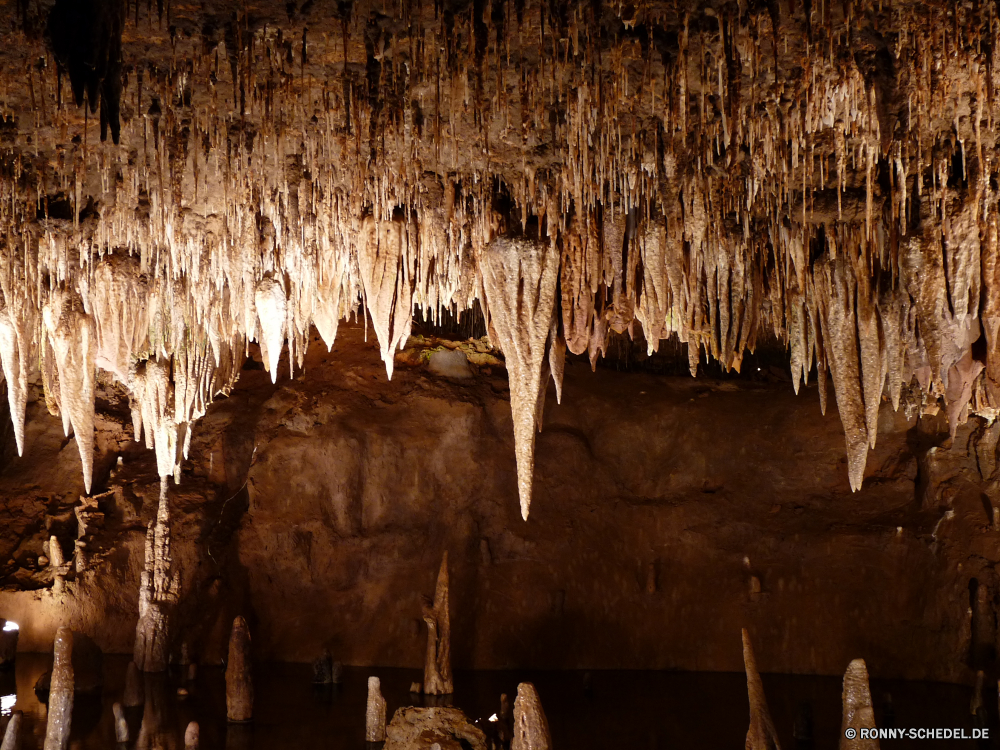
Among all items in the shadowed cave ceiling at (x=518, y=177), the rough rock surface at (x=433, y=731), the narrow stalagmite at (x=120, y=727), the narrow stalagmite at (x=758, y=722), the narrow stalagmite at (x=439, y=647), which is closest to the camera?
the shadowed cave ceiling at (x=518, y=177)

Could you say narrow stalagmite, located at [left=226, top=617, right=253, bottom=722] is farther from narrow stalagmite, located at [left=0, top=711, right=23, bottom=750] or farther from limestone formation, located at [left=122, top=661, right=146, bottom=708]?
narrow stalagmite, located at [left=0, top=711, right=23, bottom=750]

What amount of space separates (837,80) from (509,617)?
10011 millimetres

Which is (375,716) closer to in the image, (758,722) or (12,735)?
(12,735)

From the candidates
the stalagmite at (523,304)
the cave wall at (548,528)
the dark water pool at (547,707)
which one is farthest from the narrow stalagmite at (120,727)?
the stalagmite at (523,304)

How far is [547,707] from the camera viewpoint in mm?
10500

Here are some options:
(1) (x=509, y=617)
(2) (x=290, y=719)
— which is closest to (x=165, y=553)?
(2) (x=290, y=719)

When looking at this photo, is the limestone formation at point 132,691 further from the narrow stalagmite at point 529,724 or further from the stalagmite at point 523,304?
the stalagmite at point 523,304

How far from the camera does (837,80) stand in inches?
200

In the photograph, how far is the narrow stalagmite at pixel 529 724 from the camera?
6906 millimetres

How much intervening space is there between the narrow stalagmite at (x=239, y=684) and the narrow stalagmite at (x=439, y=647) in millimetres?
2254

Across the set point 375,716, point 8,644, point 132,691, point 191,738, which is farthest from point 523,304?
point 8,644

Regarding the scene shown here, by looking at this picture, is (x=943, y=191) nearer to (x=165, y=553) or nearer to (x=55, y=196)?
(x=55, y=196)

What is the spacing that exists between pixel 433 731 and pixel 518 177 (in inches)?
174

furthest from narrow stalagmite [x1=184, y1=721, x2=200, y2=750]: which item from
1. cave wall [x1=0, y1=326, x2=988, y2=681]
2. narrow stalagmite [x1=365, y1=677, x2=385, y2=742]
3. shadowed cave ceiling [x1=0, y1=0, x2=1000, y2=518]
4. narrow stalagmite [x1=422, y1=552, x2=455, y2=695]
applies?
cave wall [x1=0, y1=326, x2=988, y2=681]
